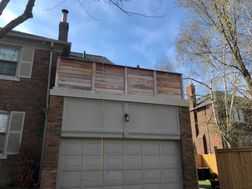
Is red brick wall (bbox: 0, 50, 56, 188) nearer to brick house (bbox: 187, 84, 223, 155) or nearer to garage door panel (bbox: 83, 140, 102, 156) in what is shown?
garage door panel (bbox: 83, 140, 102, 156)

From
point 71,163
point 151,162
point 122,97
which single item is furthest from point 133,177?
point 122,97

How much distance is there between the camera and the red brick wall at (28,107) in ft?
28.0

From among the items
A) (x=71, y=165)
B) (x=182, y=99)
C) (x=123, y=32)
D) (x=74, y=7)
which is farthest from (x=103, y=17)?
(x=71, y=165)

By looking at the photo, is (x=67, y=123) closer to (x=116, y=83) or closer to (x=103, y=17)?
(x=116, y=83)

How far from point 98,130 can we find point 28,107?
4.01 meters

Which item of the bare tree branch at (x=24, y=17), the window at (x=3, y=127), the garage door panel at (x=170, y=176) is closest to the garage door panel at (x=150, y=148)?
the garage door panel at (x=170, y=176)

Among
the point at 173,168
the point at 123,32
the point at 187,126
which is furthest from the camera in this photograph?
the point at 123,32

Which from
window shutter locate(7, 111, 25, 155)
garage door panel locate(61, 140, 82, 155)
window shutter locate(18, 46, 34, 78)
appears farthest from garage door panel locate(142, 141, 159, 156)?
window shutter locate(18, 46, 34, 78)

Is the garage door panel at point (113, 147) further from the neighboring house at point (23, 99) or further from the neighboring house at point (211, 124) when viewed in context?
the neighboring house at point (211, 124)

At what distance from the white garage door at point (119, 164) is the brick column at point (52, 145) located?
239 mm

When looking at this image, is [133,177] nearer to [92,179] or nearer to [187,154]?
[92,179]

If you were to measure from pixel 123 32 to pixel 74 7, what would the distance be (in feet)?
9.11

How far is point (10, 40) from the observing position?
993 cm

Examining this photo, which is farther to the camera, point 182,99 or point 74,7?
point 182,99
